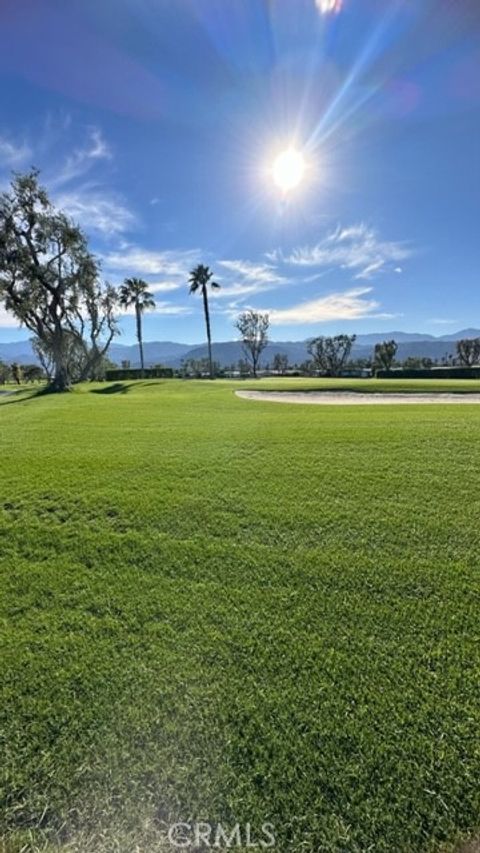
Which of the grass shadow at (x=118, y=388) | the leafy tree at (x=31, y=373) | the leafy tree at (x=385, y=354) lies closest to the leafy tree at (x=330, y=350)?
the leafy tree at (x=385, y=354)

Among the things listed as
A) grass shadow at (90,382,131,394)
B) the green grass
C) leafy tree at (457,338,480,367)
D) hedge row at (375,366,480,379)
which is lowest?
→ the green grass

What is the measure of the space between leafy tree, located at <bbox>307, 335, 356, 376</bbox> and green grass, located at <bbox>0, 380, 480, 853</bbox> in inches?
2223

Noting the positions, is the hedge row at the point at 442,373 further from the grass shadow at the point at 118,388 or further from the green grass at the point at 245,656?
the green grass at the point at 245,656

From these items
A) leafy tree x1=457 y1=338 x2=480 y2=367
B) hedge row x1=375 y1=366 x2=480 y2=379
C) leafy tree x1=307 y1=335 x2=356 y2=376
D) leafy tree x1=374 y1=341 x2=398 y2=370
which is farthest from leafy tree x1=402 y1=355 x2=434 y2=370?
hedge row x1=375 y1=366 x2=480 y2=379

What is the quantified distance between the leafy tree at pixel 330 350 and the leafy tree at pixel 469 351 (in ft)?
48.8

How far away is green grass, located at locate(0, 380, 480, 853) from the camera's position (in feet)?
5.90

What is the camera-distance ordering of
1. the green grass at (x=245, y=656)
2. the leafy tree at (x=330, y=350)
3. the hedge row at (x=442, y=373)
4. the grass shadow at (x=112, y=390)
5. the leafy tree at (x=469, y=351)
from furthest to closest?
the leafy tree at (x=330, y=350) → the leafy tree at (x=469, y=351) → the hedge row at (x=442, y=373) → the grass shadow at (x=112, y=390) → the green grass at (x=245, y=656)

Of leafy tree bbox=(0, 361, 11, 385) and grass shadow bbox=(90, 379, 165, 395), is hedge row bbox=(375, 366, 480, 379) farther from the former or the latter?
leafy tree bbox=(0, 361, 11, 385)

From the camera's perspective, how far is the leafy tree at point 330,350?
193 feet

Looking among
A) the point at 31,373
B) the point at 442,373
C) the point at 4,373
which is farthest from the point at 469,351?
the point at 4,373

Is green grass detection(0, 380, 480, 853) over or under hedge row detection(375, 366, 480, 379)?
under

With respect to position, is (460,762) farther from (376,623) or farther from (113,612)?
(113,612)

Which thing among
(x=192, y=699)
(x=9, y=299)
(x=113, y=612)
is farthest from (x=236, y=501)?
(x=9, y=299)

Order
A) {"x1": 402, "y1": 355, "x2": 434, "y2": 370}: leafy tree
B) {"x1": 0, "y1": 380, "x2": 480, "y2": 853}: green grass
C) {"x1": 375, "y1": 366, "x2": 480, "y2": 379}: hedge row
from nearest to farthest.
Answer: {"x1": 0, "y1": 380, "x2": 480, "y2": 853}: green grass, {"x1": 375, "y1": 366, "x2": 480, "y2": 379}: hedge row, {"x1": 402, "y1": 355, "x2": 434, "y2": 370}: leafy tree
